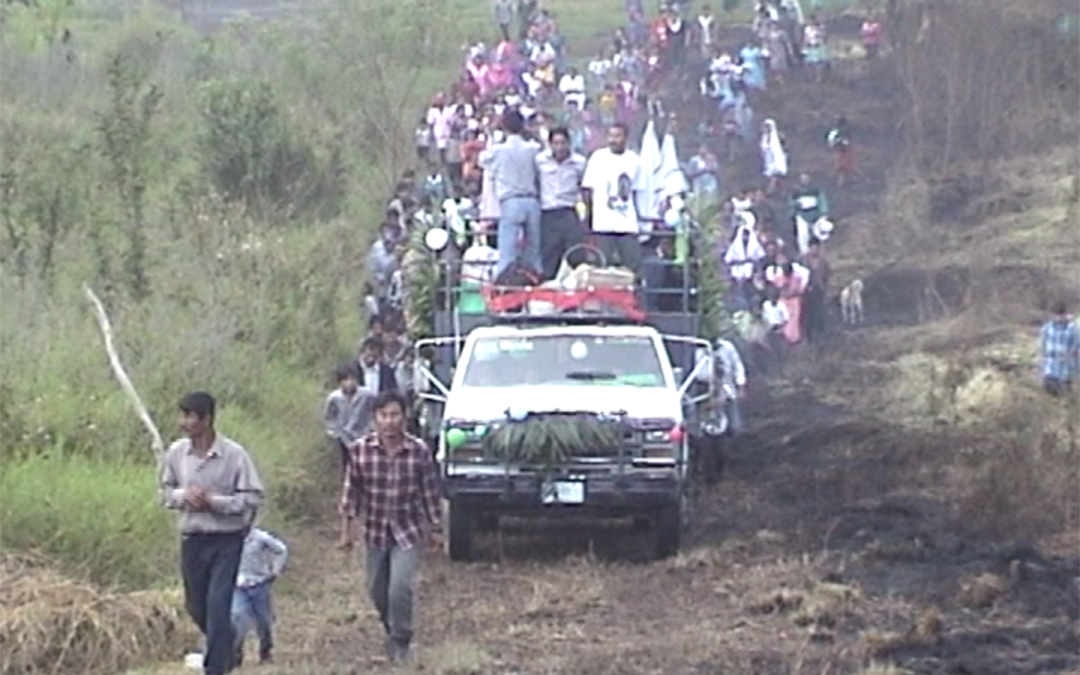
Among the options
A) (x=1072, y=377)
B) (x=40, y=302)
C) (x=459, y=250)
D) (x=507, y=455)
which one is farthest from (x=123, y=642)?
(x=1072, y=377)

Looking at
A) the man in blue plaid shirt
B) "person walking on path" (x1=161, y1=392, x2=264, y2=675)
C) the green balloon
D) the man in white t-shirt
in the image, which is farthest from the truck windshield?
the man in blue plaid shirt

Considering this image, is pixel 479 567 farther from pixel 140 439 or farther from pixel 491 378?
pixel 140 439

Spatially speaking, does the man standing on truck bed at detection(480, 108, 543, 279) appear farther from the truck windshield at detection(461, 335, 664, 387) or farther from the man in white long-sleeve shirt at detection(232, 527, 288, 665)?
the man in white long-sleeve shirt at detection(232, 527, 288, 665)

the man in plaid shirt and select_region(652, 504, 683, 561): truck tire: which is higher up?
the man in plaid shirt

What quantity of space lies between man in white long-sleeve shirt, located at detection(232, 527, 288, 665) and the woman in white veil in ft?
96.3

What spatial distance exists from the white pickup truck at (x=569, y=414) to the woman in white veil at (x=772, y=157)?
24.0 meters

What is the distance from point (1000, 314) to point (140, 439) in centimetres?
1725

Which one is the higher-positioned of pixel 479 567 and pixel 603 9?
pixel 603 9

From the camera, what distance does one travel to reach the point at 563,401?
1862 cm

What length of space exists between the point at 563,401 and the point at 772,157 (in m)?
25.4

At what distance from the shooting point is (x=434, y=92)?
45062mm

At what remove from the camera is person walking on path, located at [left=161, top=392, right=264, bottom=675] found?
12844 millimetres

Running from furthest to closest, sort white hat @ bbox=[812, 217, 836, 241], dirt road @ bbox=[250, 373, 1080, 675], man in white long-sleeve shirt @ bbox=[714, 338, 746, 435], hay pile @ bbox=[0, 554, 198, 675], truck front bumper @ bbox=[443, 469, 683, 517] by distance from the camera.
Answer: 1. white hat @ bbox=[812, 217, 836, 241]
2. man in white long-sleeve shirt @ bbox=[714, 338, 746, 435]
3. truck front bumper @ bbox=[443, 469, 683, 517]
4. hay pile @ bbox=[0, 554, 198, 675]
5. dirt road @ bbox=[250, 373, 1080, 675]

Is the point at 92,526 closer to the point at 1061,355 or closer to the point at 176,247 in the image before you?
the point at 176,247
